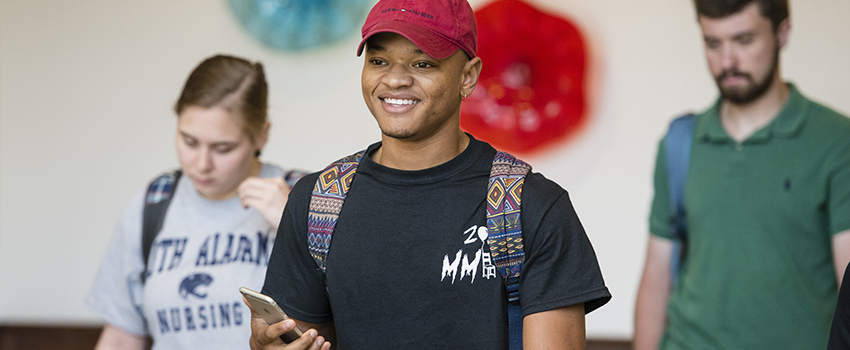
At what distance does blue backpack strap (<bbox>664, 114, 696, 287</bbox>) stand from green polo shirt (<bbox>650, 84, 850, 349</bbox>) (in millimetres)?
26

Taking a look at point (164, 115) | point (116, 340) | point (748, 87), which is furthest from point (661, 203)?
point (164, 115)

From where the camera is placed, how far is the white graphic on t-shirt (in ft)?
4.09

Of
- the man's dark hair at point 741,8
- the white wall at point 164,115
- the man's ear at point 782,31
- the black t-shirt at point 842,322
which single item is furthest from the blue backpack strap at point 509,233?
the white wall at point 164,115

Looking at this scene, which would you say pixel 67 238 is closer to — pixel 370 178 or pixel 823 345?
pixel 370 178

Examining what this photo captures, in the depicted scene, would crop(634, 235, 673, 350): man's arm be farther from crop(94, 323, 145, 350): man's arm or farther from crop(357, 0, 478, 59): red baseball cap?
crop(94, 323, 145, 350): man's arm

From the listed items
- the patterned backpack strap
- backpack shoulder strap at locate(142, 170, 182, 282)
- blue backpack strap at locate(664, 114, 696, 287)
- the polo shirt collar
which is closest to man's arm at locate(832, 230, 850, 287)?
the polo shirt collar

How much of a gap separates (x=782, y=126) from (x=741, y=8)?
1.16ft

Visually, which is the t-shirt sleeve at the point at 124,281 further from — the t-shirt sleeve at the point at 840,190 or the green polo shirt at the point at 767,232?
the t-shirt sleeve at the point at 840,190

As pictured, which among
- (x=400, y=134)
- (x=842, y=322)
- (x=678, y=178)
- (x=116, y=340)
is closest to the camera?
(x=842, y=322)

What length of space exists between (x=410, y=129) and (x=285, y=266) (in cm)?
35

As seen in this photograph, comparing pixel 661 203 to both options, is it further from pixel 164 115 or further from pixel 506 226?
pixel 164 115

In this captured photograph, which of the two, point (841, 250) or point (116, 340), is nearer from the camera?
point (841, 250)

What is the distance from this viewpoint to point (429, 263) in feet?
4.18

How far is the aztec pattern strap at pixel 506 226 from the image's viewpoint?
1.23 m
